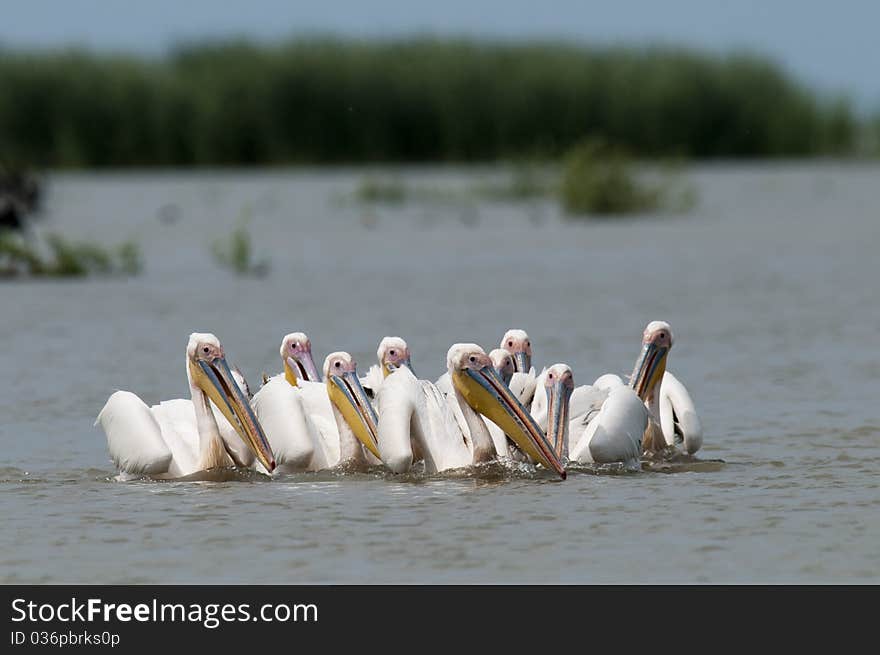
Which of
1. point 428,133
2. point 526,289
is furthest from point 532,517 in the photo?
point 428,133

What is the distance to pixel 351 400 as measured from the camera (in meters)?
8.24

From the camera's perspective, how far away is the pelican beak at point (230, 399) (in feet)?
26.4

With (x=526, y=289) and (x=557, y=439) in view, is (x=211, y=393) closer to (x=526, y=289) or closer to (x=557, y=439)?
(x=557, y=439)

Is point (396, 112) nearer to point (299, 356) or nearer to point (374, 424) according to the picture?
point (299, 356)

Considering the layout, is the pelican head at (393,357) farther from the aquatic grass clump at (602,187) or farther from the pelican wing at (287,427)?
the aquatic grass clump at (602,187)

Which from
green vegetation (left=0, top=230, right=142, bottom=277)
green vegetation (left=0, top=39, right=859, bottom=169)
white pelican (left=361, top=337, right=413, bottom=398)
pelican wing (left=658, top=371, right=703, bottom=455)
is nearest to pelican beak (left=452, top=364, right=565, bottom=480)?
white pelican (left=361, top=337, right=413, bottom=398)

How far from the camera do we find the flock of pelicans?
314 inches

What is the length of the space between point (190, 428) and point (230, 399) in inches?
11.8

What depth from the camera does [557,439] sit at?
8148mm

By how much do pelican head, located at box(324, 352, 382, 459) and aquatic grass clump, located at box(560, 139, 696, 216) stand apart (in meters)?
17.1

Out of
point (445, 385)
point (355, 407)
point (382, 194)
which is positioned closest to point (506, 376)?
point (445, 385)

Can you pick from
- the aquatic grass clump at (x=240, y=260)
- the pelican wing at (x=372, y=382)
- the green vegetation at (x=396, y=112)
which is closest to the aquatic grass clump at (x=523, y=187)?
the green vegetation at (x=396, y=112)

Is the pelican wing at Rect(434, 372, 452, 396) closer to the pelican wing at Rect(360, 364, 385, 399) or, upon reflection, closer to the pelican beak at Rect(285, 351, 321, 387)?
the pelican wing at Rect(360, 364, 385, 399)
